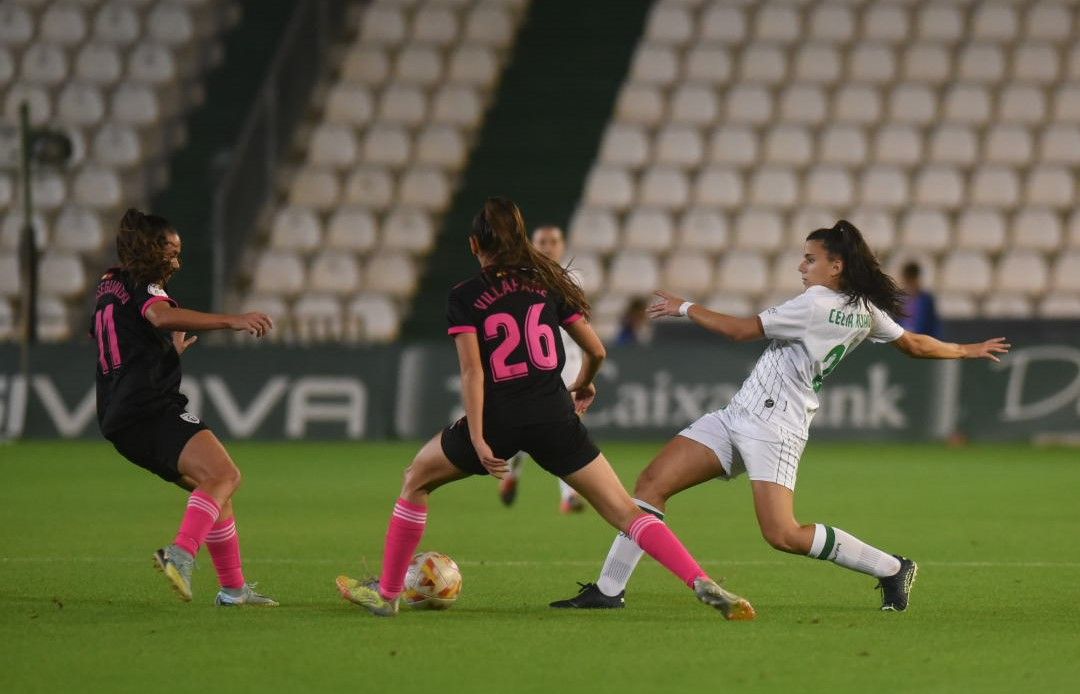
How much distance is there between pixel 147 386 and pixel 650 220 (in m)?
16.1

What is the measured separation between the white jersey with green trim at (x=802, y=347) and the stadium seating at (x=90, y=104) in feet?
52.4

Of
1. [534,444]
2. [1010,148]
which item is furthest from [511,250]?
[1010,148]

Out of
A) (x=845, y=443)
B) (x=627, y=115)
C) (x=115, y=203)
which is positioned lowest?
(x=845, y=443)

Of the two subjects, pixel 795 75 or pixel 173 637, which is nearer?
pixel 173 637

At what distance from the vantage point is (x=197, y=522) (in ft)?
25.0

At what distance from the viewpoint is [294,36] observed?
24047 millimetres

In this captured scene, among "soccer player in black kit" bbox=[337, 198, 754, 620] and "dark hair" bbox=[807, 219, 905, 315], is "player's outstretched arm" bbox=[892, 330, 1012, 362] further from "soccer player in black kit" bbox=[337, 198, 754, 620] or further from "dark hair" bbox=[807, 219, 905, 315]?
"soccer player in black kit" bbox=[337, 198, 754, 620]

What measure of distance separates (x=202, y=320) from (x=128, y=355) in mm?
647

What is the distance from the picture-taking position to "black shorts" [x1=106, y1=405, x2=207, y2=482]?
7871mm

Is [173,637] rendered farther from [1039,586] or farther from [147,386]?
[1039,586]

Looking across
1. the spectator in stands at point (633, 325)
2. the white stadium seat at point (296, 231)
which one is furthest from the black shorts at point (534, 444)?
the white stadium seat at point (296, 231)

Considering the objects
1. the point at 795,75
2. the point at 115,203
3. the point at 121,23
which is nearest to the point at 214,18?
the point at 121,23

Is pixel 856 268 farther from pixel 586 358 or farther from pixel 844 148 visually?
pixel 844 148

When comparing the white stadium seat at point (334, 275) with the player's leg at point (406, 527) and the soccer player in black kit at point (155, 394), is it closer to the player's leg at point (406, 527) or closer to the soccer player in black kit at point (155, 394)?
the soccer player in black kit at point (155, 394)
